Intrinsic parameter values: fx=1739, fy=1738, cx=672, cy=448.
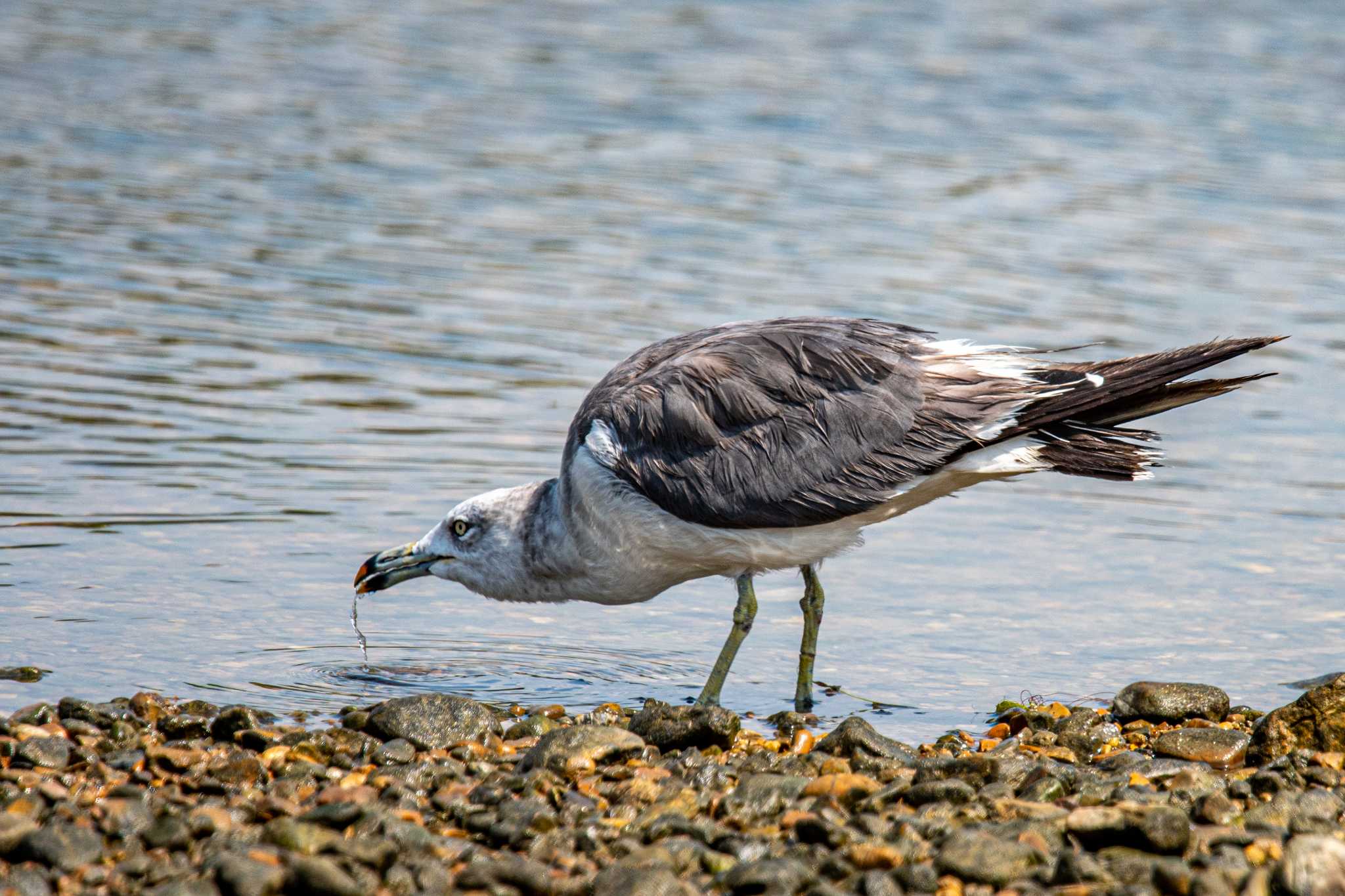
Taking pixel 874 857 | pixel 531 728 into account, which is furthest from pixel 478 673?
pixel 874 857

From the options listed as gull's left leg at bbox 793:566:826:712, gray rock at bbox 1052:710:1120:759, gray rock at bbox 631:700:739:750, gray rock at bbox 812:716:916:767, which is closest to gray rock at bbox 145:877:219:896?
gray rock at bbox 631:700:739:750

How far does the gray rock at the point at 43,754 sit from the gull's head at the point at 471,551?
2108 millimetres

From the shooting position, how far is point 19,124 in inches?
686

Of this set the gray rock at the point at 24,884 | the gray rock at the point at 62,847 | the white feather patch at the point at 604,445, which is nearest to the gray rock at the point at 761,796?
the white feather patch at the point at 604,445

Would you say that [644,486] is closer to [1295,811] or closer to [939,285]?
[1295,811]

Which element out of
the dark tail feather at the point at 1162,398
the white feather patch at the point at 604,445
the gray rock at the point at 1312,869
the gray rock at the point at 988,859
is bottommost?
the gray rock at the point at 988,859

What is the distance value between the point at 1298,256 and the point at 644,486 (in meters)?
9.78

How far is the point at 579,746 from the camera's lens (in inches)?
239

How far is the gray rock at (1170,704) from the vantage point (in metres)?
6.92

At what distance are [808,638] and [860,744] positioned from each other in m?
1.15

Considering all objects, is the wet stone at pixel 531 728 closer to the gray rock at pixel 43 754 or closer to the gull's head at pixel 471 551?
the gull's head at pixel 471 551

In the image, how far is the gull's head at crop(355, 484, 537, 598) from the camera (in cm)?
758

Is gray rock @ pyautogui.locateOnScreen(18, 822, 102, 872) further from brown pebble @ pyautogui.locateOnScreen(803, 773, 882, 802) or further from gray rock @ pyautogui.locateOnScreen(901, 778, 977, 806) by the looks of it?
gray rock @ pyautogui.locateOnScreen(901, 778, 977, 806)

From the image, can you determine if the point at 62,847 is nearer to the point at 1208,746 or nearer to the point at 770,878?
the point at 770,878
